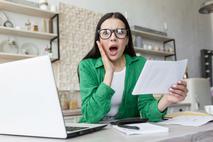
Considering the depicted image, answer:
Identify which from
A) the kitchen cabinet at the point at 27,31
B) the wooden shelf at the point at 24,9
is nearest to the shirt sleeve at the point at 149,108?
the kitchen cabinet at the point at 27,31

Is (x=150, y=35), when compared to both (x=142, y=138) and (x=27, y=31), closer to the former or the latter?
(x=27, y=31)

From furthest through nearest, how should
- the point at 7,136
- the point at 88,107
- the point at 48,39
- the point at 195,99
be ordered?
the point at 195,99 → the point at 48,39 → the point at 88,107 → the point at 7,136

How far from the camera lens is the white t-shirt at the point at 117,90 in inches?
52.2

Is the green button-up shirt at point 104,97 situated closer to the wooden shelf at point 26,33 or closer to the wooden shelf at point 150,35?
the wooden shelf at point 26,33

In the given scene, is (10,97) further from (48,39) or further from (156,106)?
(48,39)

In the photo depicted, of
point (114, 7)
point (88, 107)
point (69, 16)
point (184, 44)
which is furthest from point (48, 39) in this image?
point (184, 44)

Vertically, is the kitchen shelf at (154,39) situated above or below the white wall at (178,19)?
below

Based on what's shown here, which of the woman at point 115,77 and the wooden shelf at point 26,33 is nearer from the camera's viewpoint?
the woman at point 115,77

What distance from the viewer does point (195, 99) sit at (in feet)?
11.6

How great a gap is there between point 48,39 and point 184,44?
2688 millimetres

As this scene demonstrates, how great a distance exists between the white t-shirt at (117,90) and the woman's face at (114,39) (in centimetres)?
10

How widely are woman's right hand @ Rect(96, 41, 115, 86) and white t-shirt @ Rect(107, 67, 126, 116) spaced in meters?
0.11

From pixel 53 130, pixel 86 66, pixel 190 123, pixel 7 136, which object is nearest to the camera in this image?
pixel 53 130

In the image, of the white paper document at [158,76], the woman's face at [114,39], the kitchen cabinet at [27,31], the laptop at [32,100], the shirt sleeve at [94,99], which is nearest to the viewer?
the laptop at [32,100]
